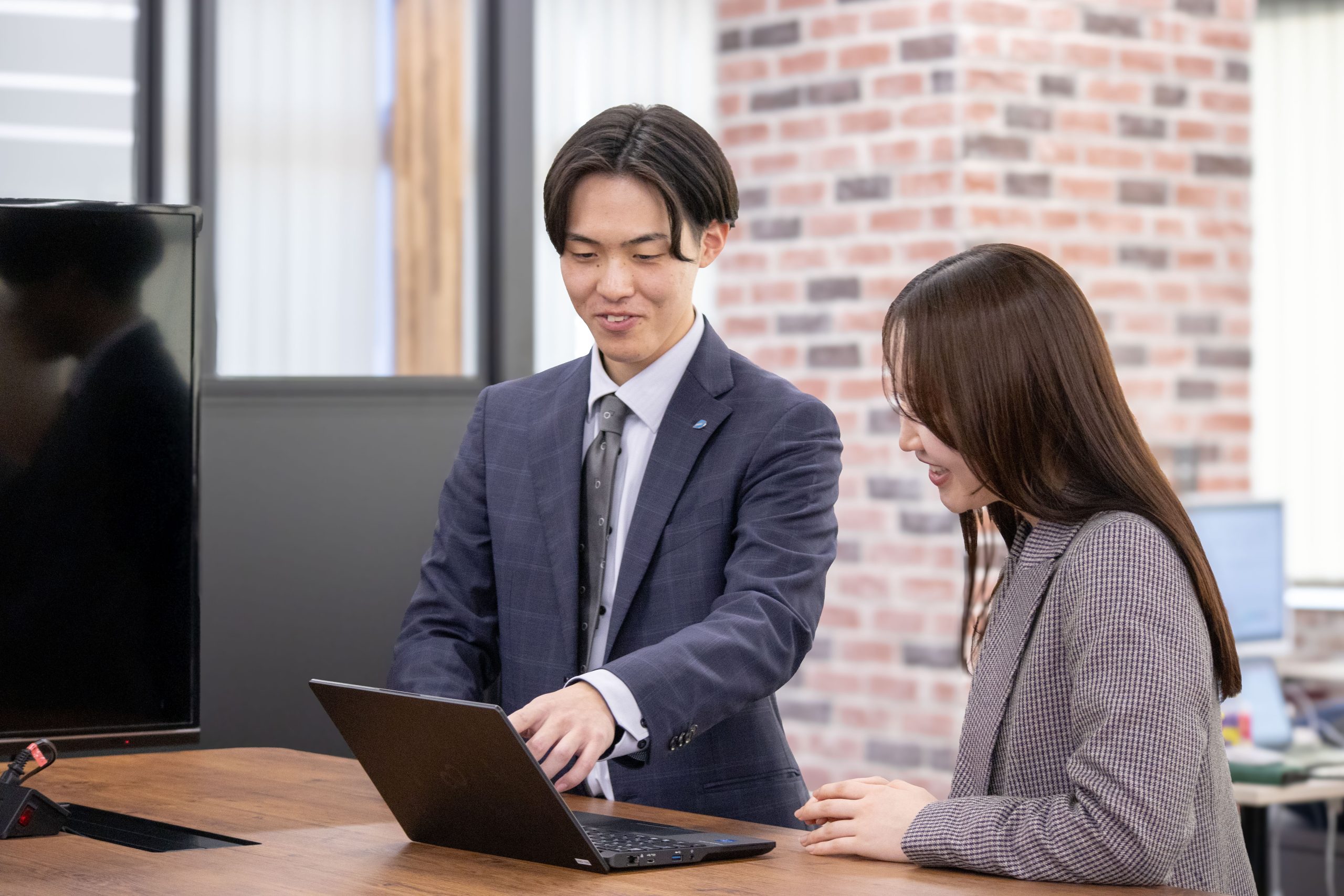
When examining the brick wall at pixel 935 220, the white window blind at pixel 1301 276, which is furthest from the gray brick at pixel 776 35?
the white window blind at pixel 1301 276

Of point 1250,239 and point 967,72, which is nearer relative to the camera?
point 967,72

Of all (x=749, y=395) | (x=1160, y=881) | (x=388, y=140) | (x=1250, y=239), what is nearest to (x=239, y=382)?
(x=388, y=140)

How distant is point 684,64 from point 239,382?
1547mm

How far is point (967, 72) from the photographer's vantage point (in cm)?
372

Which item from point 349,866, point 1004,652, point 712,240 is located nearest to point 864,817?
point 1004,652

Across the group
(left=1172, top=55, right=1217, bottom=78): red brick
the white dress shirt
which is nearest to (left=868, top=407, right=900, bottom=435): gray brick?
(left=1172, top=55, right=1217, bottom=78): red brick

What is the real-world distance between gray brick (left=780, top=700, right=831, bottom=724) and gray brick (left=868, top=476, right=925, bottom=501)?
0.50m

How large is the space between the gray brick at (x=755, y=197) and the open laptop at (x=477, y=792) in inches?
104

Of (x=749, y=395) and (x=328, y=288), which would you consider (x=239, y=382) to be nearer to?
(x=328, y=288)

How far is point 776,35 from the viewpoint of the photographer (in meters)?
4.06

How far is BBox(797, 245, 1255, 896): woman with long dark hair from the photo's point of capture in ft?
4.57

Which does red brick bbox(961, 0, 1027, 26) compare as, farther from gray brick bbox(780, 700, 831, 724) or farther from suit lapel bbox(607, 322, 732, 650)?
suit lapel bbox(607, 322, 732, 650)

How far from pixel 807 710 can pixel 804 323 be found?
36.1 inches

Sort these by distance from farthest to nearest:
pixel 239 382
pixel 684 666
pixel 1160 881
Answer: pixel 239 382, pixel 684 666, pixel 1160 881
